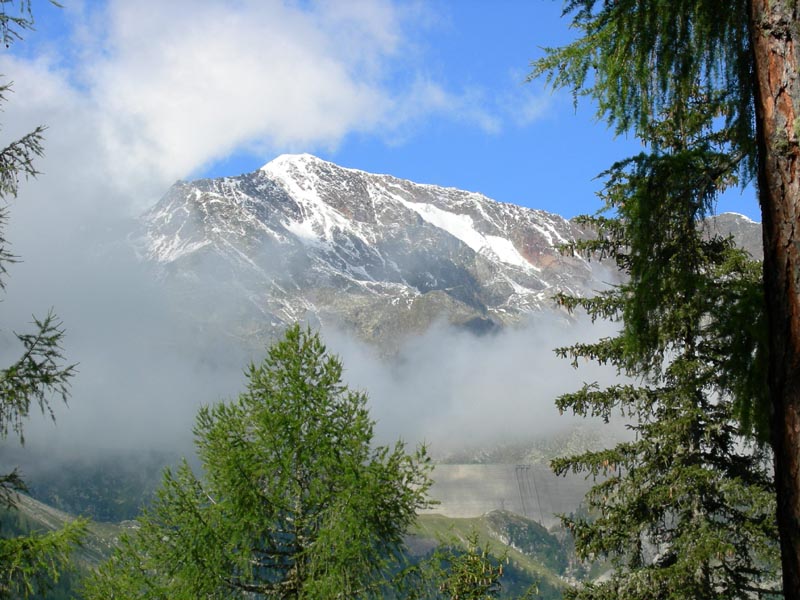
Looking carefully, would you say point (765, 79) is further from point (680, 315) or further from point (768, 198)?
point (680, 315)

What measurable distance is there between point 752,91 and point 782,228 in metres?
1.90

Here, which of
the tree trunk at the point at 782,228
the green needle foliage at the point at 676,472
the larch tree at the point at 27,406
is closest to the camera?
the tree trunk at the point at 782,228

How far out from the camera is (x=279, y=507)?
11.1m

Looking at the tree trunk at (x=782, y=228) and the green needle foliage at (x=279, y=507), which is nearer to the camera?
the tree trunk at (x=782, y=228)

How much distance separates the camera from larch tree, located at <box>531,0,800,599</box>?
414 cm

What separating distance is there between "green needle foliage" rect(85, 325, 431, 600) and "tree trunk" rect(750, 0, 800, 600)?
721 cm

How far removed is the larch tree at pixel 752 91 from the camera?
4.14 m

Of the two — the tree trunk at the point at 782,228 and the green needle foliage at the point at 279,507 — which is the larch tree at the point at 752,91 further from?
the green needle foliage at the point at 279,507

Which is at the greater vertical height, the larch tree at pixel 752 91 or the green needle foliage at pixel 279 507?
the larch tree at pixel 752 91

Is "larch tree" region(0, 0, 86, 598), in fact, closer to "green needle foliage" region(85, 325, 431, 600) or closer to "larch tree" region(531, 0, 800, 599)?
"green needle foliage" region(85, 325, 431, 600)

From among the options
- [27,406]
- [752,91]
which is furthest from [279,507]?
[752,91]

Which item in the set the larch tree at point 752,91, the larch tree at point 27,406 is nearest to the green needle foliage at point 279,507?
the larch tree at point 27,406

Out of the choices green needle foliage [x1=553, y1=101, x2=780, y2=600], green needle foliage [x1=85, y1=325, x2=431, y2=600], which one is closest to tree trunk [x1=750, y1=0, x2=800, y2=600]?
green needle foliage [x1=553, y1=101, x2=780, y2=600]

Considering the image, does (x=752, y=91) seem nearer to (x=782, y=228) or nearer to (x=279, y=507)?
(x=782, y=228)
